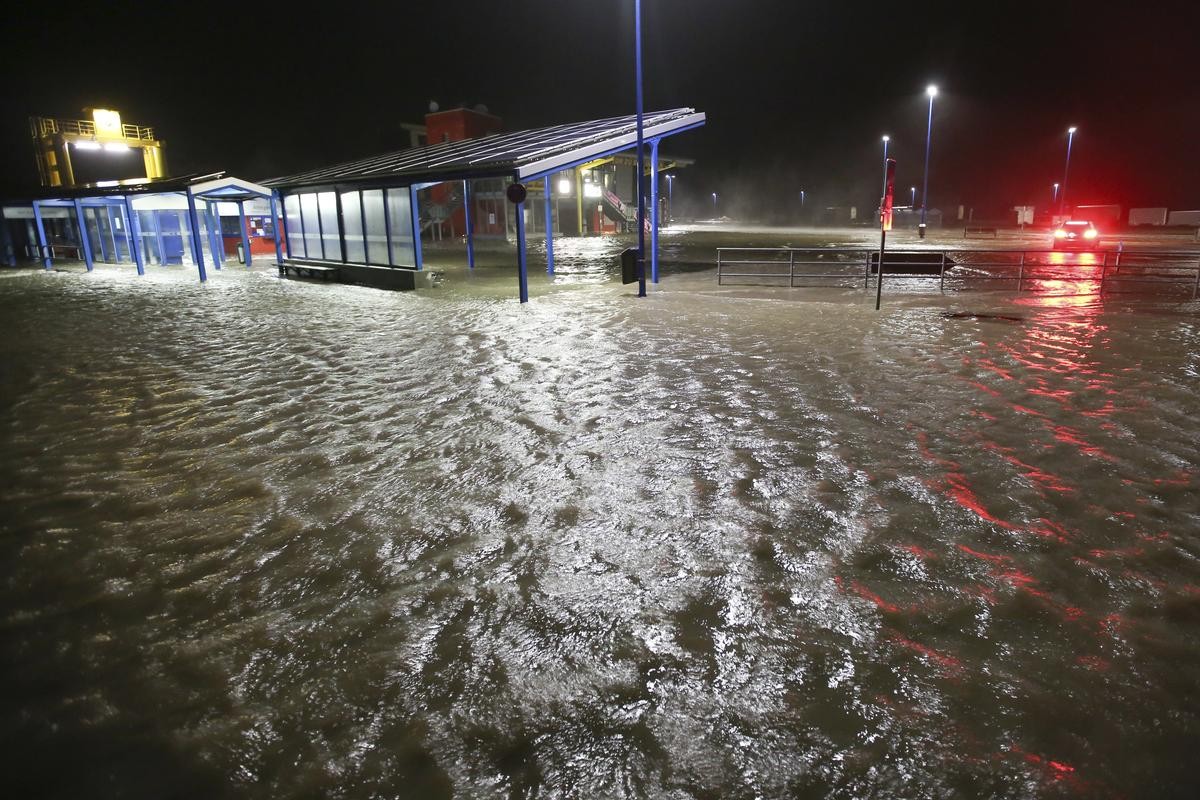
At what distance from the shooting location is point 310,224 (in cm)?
2553

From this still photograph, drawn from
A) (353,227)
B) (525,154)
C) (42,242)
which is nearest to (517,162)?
(525,154)

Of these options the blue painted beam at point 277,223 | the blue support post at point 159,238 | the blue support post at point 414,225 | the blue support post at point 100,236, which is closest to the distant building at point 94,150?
the blue support post at point 100,236

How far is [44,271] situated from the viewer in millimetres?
28750

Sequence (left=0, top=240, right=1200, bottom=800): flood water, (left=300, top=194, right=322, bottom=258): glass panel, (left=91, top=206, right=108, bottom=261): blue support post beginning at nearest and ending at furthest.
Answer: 1. (left=0, top=240, right=1200, bottom=800): flood water
2. (left=300, top=194, right=322, bottom=258): glass panel
3. (left=91, top=206, right=108, bottom=261): blue support post

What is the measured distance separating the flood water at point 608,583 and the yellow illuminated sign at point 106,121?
37.6 metres

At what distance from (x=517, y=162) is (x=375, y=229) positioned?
7.83 metres

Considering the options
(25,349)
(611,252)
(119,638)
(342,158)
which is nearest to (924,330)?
(119,638)

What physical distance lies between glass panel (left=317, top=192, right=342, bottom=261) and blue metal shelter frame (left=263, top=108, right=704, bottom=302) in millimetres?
319

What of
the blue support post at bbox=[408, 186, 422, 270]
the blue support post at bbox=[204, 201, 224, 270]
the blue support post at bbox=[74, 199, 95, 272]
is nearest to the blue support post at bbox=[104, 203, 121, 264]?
the blue support post at bbox=[74, 199, 95, 272]

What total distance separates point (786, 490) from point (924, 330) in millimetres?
8085

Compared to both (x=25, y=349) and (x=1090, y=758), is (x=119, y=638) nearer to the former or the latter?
(x=1090, y=758)

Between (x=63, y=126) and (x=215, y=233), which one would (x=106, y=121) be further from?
(x=215, y=233)

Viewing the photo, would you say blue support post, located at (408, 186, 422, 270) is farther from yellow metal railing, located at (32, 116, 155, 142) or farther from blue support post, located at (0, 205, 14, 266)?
yellow metal railing, located at (32, 116, 155, 142)

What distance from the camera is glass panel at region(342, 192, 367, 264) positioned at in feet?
74.5
